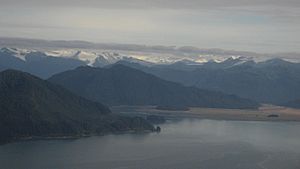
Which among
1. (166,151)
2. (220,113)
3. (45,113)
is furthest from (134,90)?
(166,151)

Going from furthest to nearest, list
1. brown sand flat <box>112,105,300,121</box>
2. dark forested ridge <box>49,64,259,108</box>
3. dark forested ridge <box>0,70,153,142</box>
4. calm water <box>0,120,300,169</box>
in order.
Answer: dark forested ridge <box>49,64,259,108</box>, brown sand flat <box>112,105,300,121</box>, dark forested ridge <box>0,70,153,142</box>, calm water <box>0,120,300,169</box>

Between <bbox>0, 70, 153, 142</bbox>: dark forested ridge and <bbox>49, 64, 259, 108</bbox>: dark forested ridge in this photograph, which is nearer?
<bbox>0, 70, 153, 142</bbox>: dark forested ridge

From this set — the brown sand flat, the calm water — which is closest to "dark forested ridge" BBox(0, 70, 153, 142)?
the calm water

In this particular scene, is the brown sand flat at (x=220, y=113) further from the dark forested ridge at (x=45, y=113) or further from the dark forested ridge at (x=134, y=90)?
the dark forested ridge at (x=45, y=113)

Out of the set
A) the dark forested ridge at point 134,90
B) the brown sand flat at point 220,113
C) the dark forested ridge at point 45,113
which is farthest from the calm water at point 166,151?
the dark forested ridge at point 134,90

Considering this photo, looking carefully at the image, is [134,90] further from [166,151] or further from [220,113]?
[166,151]

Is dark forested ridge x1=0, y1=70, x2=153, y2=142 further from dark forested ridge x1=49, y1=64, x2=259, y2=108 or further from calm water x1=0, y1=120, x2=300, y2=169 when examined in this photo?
dark forested ridge x1=49, y1=64, x2=259, y2=108

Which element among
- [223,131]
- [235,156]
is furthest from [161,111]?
[235,156]
